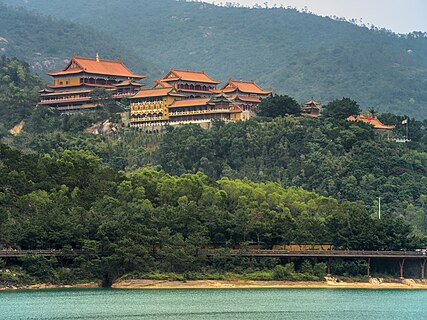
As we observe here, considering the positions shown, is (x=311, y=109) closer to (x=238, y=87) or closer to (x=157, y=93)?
(x=238, y=87)

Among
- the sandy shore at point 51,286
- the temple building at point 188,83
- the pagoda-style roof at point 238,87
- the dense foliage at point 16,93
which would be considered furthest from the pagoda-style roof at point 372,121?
the sandy shore at point 51,286

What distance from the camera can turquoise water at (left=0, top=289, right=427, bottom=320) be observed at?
64375 mm

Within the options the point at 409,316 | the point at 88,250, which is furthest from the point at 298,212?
the point at 409,316

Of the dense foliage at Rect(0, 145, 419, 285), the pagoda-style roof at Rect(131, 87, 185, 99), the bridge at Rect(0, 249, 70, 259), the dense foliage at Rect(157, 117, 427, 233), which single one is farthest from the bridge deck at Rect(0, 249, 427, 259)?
the pagoda-style roof at Rect(131, 87, 185, 99)

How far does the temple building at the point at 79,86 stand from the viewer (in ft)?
403

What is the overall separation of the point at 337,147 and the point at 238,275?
34043mm

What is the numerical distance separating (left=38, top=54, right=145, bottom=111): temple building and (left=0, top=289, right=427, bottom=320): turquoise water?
49056 millimetres

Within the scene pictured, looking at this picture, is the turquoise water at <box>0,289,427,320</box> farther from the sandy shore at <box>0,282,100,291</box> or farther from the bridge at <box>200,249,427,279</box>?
the bridge at <box>200,249,427,279</box>

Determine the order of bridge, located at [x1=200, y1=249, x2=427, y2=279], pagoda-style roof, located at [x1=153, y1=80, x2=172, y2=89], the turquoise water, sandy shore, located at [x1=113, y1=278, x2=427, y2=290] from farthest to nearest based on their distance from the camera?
pagoda-style roof, located at [x1=153, y1=80, x2=172, y2=89], bridge, located at [x1=200, y1=249, x2=427, y2=279], sandy shore, located at [x1=113, y1=278, x2=427, y2=290], the turquoise water

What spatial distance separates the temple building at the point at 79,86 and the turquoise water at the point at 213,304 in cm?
4906

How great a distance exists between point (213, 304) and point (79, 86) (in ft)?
190

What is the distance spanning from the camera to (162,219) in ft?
268

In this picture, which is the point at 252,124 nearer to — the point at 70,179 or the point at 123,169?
the point at 123,169

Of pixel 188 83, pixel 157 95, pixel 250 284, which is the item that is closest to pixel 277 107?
pixel 188 83
